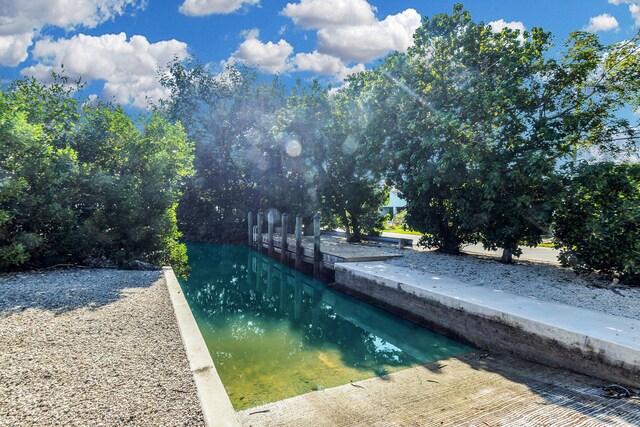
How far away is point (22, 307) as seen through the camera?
5785 mm

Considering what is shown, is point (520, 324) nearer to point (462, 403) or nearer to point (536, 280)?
point (462, 403)

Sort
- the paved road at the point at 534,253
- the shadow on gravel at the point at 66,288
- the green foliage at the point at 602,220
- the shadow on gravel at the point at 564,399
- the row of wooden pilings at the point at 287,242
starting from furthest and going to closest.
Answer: the row of wooden pilings at the point at 287,242 < the paved road at the point at 534,253 < the green foliage at the point at 602,220 < the shadow on gravel at the point at 66,288 < the shadow on gravel at the point at 564,399

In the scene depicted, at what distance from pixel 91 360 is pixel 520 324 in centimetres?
591

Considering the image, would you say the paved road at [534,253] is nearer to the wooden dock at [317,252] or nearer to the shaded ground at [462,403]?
the wooden dock at [317,252]

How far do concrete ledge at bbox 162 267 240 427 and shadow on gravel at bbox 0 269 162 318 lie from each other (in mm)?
2000

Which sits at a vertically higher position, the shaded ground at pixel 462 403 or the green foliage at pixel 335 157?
the green foliage at pixel 335 157

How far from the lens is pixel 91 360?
12.8ft

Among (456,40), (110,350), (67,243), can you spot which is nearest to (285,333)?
(110,350)

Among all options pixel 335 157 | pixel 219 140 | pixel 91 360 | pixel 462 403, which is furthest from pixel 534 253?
pixel 219 140

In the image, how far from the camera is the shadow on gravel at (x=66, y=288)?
598 centimetres

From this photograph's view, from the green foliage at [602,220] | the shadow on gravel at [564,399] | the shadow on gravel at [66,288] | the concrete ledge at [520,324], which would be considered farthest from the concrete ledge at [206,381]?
the green foliage at [602,220]

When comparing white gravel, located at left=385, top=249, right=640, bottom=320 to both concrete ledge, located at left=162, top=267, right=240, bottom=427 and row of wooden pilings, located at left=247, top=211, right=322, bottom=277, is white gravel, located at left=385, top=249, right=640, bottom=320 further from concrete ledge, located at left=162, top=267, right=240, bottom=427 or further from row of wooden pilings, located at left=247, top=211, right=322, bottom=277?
concrete ledge, located at left=162, top=267, right=240, bottom=427

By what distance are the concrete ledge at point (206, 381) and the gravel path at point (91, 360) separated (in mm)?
86

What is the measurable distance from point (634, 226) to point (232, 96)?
25597 mm
